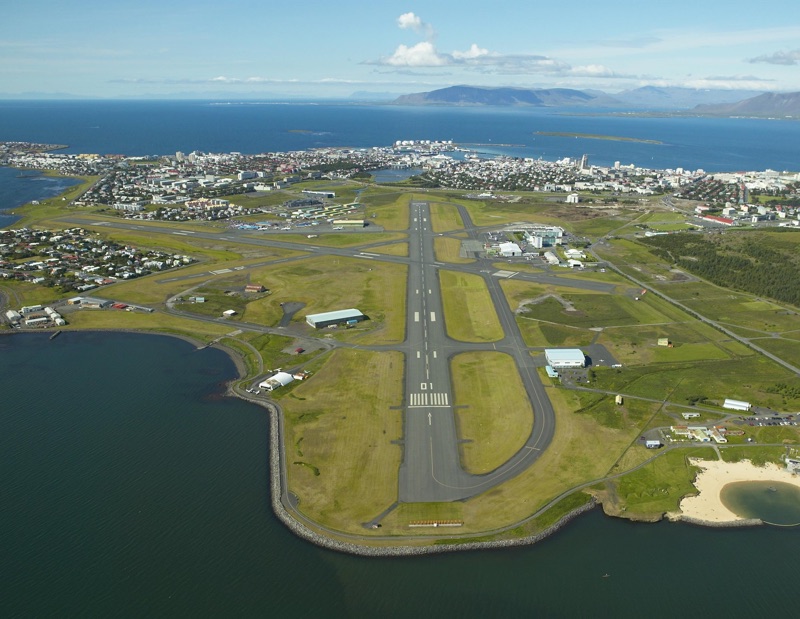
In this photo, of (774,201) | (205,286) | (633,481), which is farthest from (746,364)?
(774,201)

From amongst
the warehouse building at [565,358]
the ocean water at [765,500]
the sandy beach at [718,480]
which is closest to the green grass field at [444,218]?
the warehouse building at [565,358]

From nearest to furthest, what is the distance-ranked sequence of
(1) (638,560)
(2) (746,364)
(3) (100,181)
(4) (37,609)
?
(4) (37,609)
(1) (638,560)
(2) (746,364)
(3) (100,181)

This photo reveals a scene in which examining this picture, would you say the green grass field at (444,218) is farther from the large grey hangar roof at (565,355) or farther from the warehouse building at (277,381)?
the warehouse building at (277,381)

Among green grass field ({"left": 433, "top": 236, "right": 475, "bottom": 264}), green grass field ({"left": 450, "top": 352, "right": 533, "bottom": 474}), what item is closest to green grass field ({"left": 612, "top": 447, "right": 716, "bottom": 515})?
green grass field ({"left": 450, "top": 352, "right": 533, "bottom": 474})

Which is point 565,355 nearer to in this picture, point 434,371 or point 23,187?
point 434,371

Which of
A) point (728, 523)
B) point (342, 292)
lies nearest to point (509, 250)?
point (342, 292)

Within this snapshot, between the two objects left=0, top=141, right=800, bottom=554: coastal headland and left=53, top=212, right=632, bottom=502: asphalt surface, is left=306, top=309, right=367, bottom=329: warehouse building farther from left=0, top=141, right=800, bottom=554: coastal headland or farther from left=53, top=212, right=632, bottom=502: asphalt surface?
left=53, top=212, right=632, bottom=502: asphalt surface

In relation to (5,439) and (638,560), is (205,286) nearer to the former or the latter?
(5,439)
